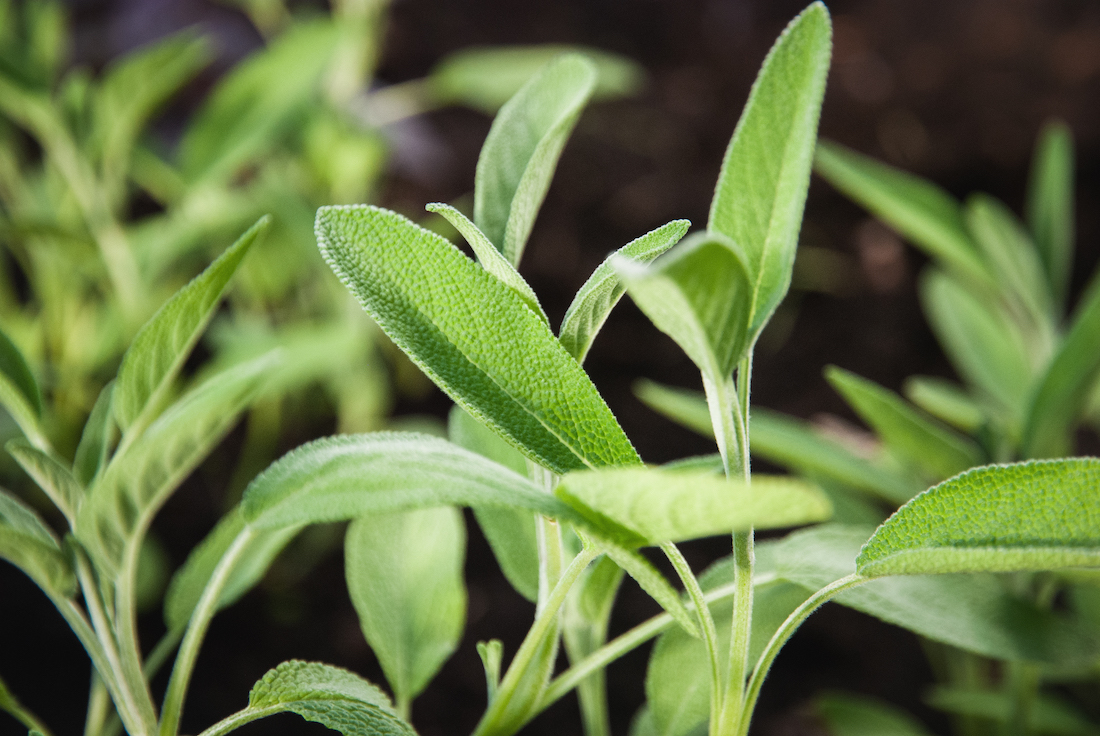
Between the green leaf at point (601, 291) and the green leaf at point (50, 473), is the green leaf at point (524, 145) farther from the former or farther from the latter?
the green leaf at point (50, 473)

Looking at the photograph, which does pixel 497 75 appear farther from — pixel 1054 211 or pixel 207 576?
pixel 207 576

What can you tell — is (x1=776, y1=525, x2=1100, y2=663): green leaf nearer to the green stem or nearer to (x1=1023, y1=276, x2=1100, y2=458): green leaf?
(x1=1023, y1=276, x2=1100, y2=458): green leaf

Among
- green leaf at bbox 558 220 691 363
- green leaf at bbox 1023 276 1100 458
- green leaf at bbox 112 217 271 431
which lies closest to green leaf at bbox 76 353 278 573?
green leaf at bbox 112 217 271 431

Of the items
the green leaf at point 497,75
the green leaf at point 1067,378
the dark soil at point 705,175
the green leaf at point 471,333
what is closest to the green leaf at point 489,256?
the green leaf at point 471,333

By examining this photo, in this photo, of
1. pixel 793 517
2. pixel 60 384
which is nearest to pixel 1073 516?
pixel 793 517

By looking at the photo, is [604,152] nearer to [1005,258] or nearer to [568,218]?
[568,218]

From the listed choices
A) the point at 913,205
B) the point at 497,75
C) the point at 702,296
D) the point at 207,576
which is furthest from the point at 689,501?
the point at 497,75
